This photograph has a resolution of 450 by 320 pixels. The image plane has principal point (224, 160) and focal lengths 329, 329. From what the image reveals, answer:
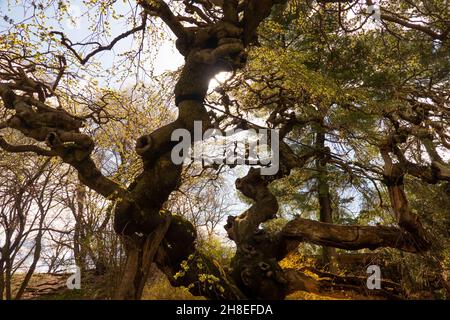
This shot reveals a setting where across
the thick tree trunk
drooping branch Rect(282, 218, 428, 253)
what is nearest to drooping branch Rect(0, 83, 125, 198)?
the thick tree trunk

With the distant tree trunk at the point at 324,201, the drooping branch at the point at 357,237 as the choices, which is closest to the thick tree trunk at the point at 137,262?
the drooping branch at the point at 357,237

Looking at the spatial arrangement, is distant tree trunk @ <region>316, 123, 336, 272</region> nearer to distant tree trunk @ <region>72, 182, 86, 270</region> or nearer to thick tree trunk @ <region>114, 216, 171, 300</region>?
distant tree trunk @ <region>72, 182, 86, 270</region>

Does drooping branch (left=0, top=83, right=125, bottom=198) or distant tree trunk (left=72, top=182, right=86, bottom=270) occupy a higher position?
drooping branch (left=0, top=83, right=125, bottom=198)

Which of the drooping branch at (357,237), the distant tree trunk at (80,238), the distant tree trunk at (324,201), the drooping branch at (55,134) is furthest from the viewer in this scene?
the distant tree trunk at (324,201)

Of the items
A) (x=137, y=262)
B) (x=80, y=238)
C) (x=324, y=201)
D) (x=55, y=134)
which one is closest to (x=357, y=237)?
(x=137, y=262)

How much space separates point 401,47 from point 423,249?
4.86 metres

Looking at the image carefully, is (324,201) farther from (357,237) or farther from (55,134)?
(55,134)

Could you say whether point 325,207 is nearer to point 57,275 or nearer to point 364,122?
point 364,122

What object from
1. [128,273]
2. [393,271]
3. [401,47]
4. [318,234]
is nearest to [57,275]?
[128,273]

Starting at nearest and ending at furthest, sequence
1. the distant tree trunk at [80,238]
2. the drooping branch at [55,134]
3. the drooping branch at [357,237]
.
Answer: the drooping branch at [55,134], the distant tree trunk at [80,238], the drooping branch at [357,237]

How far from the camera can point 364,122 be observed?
31.5 feet

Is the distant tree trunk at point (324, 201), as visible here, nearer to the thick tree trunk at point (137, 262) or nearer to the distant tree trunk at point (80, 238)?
the distant tree trunk at point (80, 238)

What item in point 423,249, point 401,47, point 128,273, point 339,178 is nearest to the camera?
point 128,273

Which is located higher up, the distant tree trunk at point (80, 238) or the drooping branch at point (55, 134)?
the drooping branch at point (55, 134)
